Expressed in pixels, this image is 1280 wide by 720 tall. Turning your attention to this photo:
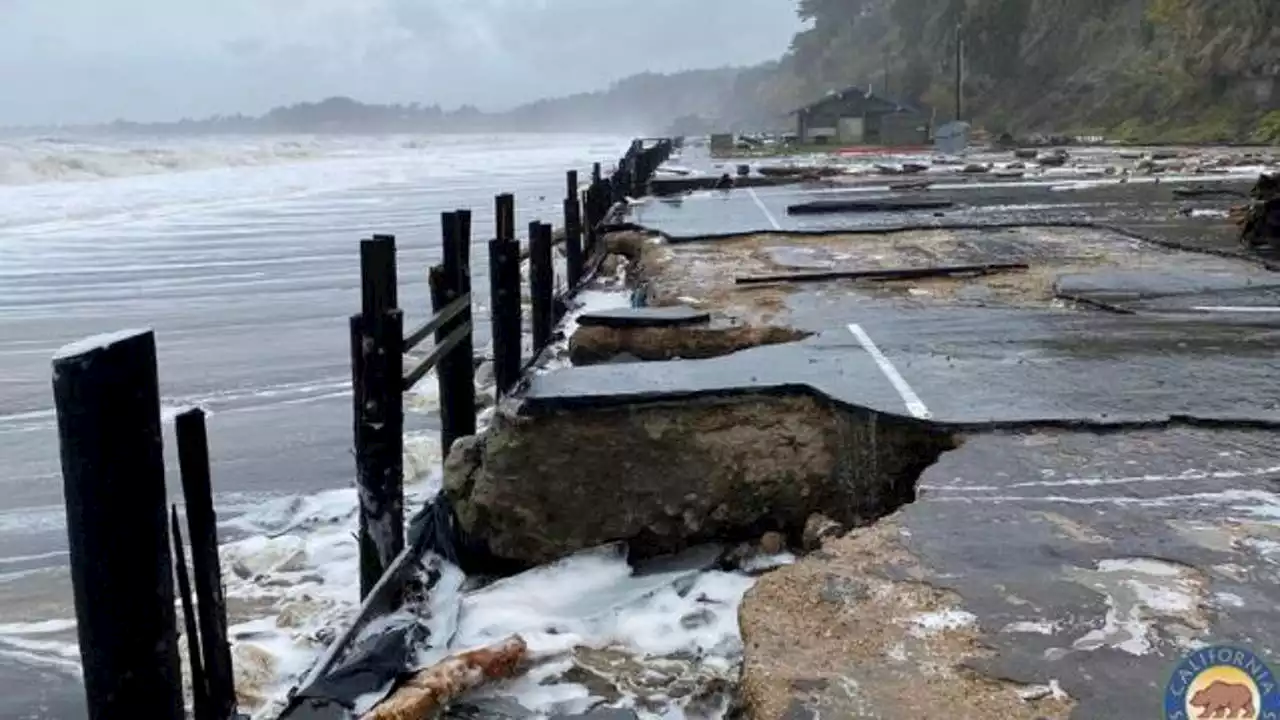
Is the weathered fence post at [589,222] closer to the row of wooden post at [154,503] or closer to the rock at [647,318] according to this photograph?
the rock at [647,318]

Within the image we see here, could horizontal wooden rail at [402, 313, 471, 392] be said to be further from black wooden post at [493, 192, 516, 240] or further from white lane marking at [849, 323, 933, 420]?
white lane marking at [849, 323, 933, 420]

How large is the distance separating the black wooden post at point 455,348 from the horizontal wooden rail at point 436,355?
60mm

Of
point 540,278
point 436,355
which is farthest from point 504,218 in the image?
point 436,355

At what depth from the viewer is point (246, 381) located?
11078 millimetres

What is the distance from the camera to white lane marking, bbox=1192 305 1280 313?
7420 millimetres

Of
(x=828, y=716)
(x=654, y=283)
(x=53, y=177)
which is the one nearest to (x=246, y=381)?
(x=654, y=283)

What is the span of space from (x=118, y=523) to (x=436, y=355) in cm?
339

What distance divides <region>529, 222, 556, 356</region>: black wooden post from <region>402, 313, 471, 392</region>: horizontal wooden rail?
3.81m

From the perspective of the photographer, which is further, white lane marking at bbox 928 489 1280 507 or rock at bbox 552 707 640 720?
white lane marking at bbox 928 489 1280 507

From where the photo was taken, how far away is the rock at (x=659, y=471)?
16.5 feet

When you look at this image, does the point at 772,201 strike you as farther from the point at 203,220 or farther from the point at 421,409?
the point at 203,220

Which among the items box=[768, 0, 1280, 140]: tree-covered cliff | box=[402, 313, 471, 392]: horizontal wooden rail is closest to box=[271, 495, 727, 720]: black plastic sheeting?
box=[402, 313, 471, 392]: horizontal wooden rail

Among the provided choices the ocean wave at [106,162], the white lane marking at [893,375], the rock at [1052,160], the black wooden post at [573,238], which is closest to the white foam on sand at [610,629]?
the white lane marking at [893,375]

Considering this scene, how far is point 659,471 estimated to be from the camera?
5.09 metres
